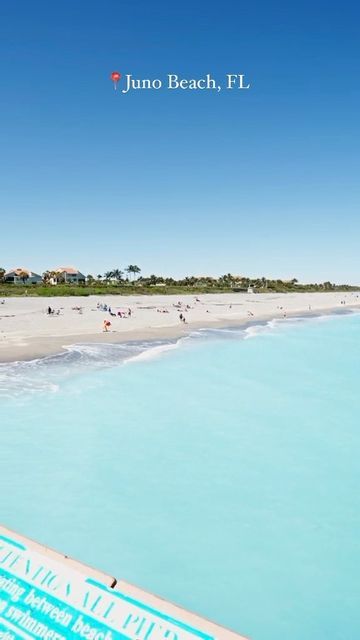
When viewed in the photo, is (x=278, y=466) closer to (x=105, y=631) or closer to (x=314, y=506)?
(x=314, y=506)

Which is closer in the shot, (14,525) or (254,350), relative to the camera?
(14,525)

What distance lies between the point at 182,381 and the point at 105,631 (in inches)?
598

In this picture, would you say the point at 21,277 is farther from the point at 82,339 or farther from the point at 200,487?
the point at 200,487

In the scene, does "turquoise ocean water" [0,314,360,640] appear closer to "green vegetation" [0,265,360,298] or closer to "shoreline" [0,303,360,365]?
"shoreline" [0,303,360,365]

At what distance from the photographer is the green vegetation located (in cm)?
7638

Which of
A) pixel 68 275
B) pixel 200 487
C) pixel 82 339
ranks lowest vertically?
pixel 200 487

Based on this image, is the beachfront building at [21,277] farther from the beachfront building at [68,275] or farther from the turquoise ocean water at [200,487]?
the turquoise ocean water at [200,487]

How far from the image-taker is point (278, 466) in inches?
407

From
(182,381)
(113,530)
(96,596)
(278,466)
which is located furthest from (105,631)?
(182,381)

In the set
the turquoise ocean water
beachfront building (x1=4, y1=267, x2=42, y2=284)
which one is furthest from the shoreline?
beachfront building (x1=4, y1=267, x2=42, y2=284)

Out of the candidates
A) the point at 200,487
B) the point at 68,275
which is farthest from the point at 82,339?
the point at 68,275

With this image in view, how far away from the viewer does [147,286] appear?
339ft

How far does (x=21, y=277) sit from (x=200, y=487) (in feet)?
367

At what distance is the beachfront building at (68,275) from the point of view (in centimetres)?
12415
